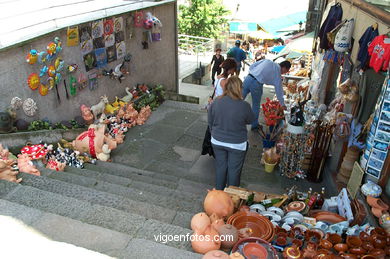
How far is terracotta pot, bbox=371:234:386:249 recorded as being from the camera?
3.03 metres

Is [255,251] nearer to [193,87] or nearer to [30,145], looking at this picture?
A: [30,145]

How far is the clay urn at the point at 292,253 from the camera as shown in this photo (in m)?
2.77

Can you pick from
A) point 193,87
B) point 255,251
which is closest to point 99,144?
point 255,251

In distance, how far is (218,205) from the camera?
344 centimetres

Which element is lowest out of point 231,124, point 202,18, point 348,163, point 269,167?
point 202,18

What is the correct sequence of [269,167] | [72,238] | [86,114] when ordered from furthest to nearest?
[86,114]
[269,167]
[72,238]

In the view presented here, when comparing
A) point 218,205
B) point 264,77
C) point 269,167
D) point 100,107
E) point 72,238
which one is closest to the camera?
point 72,238

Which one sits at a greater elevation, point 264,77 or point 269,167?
point 264,77

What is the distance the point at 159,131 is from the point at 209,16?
1989 cm

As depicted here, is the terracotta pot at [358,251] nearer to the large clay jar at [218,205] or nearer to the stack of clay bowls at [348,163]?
the large clay jar at [218,205]

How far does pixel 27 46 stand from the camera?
5117 millimetres

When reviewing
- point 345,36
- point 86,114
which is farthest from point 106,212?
point 345,36

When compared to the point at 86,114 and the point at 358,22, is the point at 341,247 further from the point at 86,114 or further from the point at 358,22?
the point at 86,114

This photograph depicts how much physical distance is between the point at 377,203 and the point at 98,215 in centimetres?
310
